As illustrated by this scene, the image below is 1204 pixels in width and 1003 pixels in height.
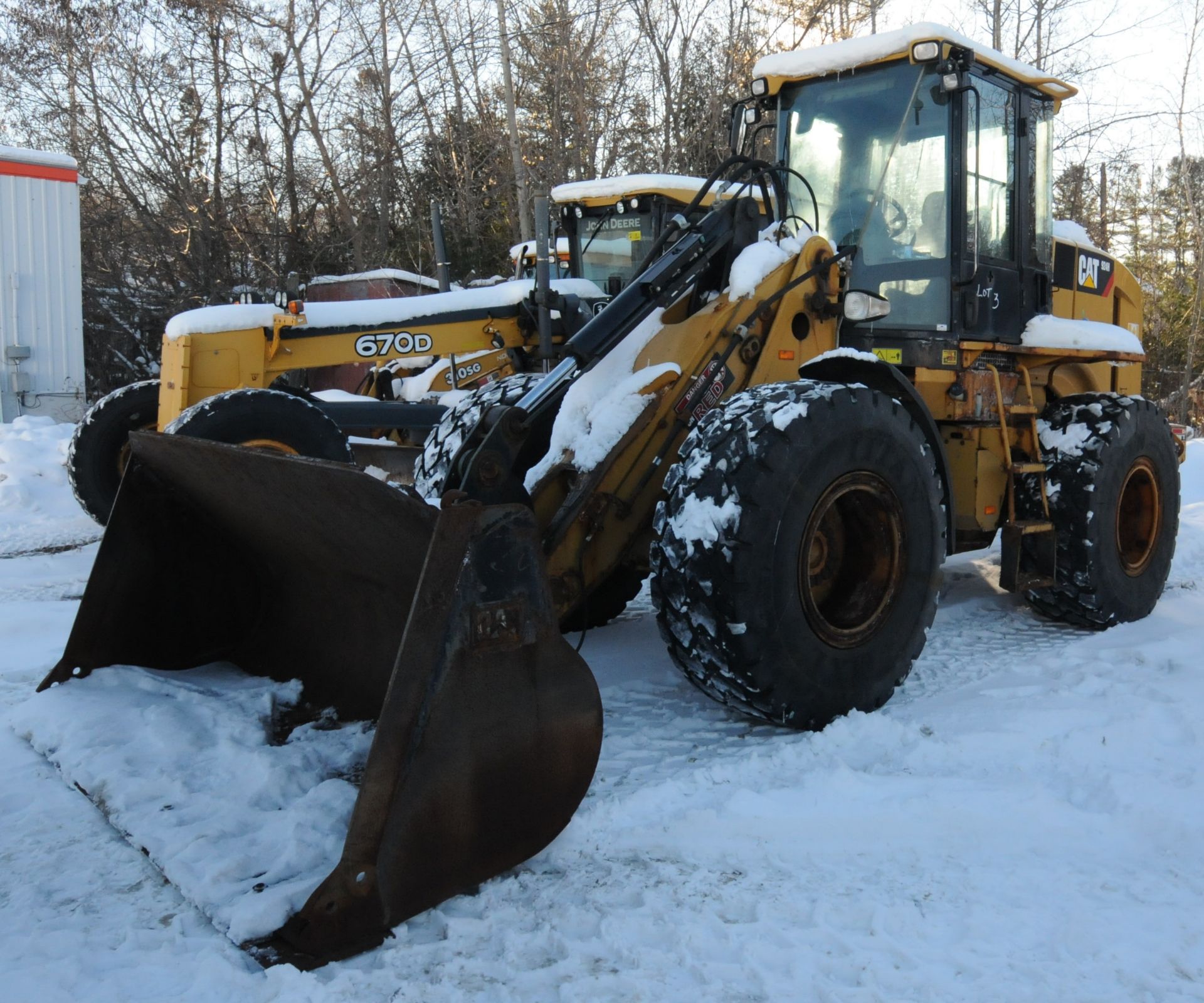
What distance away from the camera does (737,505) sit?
3.31 m

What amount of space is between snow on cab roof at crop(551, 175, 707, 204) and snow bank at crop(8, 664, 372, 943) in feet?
25.4

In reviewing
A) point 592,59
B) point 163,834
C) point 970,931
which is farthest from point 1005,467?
point 592,59

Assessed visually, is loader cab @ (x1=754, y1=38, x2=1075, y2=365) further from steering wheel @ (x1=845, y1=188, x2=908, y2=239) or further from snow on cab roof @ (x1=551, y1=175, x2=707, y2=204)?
snow on cab roof @ (x1=551, y1=175, x2=707, y2=204)

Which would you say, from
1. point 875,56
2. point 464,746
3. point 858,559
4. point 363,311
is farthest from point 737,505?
point 363,311

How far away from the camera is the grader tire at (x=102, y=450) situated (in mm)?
7430

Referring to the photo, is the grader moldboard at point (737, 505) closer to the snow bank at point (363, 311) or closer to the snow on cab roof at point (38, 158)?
the snow bank at point (363, 311)

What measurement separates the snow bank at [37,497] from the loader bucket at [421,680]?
4466 millimetres

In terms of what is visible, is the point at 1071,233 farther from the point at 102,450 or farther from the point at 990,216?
the point at 102,450

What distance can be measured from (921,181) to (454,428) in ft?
7.78

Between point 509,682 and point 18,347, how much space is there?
560 inches

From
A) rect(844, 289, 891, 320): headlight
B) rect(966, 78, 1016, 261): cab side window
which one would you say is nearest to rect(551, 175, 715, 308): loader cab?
rect(966, 78, 1016, 261): cab side window

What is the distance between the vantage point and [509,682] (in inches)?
106

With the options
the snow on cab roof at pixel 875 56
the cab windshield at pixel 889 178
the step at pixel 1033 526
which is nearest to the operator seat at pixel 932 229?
the cab windshield at pixel 889 178

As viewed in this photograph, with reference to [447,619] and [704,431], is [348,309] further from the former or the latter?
[447,619]
